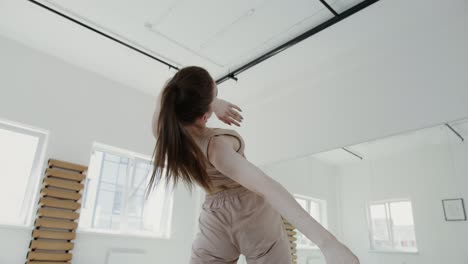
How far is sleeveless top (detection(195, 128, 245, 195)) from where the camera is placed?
107 centimetres

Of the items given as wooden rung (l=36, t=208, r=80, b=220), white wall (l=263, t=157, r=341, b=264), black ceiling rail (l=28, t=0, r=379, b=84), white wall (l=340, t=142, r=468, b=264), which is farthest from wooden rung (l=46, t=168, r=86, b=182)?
white wall (l=340, t=142, r=468, b=264)

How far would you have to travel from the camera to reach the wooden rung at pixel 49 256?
10.5 ft

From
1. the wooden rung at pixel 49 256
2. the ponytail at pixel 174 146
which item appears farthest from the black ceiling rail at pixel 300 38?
the wooden rung at pixel 49 256

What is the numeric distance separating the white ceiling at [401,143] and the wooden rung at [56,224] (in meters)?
2.89

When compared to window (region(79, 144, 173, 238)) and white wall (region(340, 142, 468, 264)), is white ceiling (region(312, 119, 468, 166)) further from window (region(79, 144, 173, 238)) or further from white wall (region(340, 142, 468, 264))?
window (region(79, 144, 173, 238))

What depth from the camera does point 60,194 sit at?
3.51m

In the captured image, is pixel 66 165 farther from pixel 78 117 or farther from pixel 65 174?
pixel 78 117

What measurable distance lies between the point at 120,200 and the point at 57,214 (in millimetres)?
876

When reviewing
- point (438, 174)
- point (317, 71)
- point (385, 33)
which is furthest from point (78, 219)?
point (385, 33)

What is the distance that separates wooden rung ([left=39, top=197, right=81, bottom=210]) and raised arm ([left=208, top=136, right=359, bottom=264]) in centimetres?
314

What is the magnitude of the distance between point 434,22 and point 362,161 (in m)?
1.54

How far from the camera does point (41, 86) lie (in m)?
3.80

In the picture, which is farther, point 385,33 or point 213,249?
point 385,33

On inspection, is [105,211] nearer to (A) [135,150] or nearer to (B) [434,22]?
(A) [135,150]
